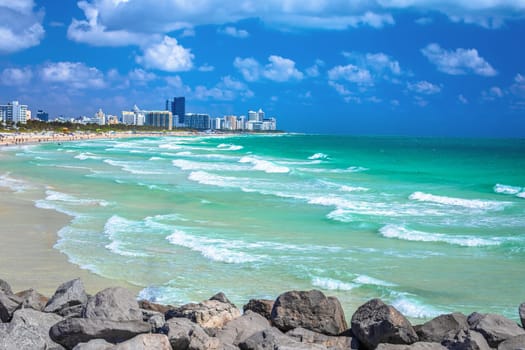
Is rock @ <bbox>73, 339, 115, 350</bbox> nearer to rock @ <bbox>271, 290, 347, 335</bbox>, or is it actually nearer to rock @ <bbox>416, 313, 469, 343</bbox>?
rock @ <bbox>271, 290, 347, 335</bbox>

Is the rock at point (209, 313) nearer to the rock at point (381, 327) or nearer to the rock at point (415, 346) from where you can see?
the rock at point (381, 327)

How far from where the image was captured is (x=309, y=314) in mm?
7301

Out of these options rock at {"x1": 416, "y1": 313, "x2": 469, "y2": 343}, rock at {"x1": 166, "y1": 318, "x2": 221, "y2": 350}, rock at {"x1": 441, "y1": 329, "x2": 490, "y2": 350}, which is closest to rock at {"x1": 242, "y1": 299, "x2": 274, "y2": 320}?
rock at {"x1": 166, "y1": 318, "x2": 221, "y2": 350}

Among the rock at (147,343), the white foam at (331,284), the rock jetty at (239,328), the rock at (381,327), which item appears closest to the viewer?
the rock at (147,343)

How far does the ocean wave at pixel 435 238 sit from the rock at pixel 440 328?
29.2 ft

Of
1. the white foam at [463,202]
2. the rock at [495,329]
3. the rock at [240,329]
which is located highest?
the rock at [495,329]

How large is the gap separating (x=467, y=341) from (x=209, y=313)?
2.89 meters

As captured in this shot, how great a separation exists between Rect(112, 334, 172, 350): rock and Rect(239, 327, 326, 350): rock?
858 mm

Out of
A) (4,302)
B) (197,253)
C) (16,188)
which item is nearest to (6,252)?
(197,253)

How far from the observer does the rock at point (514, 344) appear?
624cm

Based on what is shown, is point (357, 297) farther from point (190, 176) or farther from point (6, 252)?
point (190, 176)

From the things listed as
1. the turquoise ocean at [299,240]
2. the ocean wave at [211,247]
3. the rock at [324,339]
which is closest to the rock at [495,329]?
the rock at [324,339]

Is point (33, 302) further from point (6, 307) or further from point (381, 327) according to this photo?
point (381, 327)

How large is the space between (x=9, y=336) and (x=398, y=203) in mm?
19959
